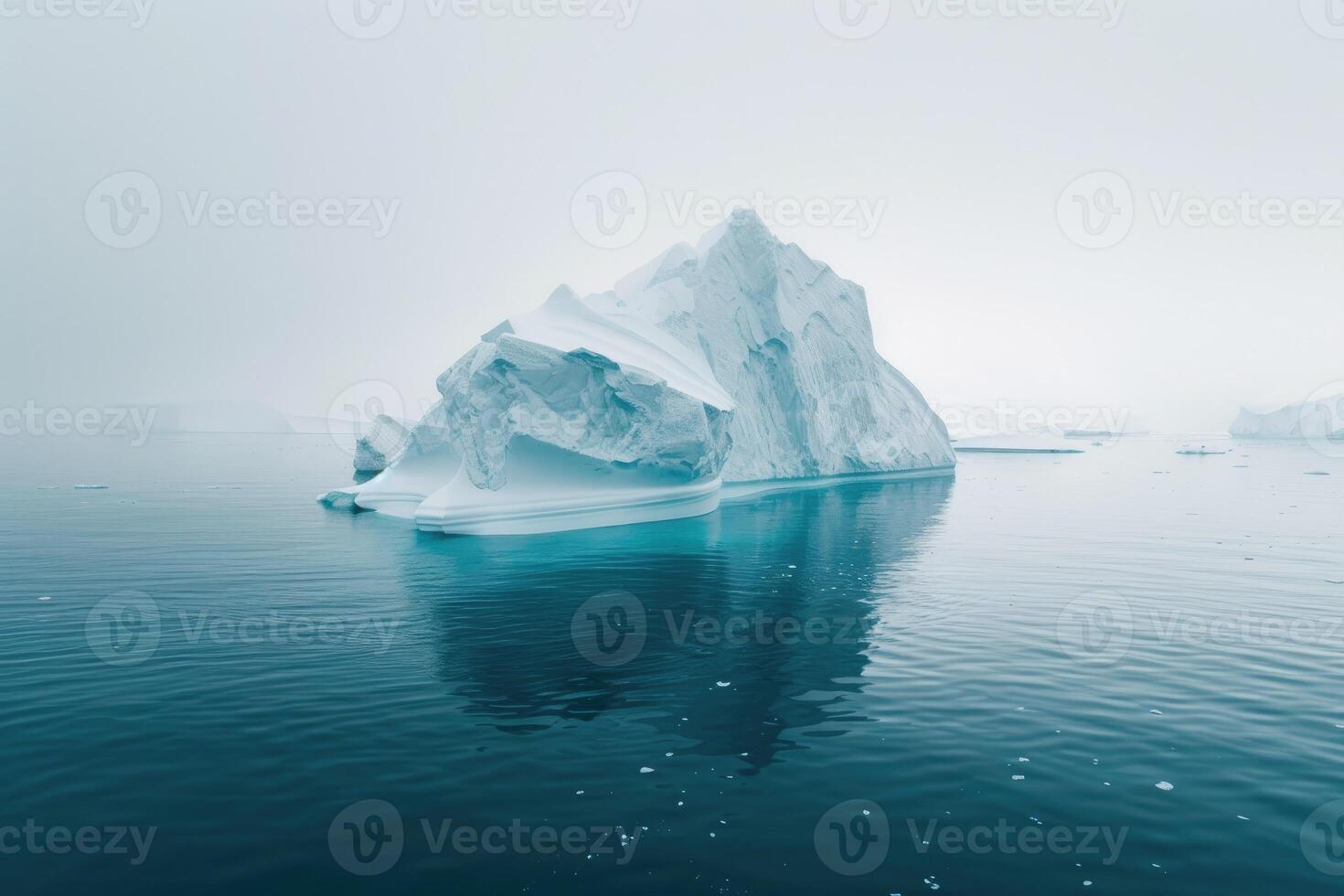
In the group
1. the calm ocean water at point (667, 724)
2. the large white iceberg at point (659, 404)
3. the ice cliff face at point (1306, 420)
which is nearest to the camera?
the calm ocean water at point (667, 724)

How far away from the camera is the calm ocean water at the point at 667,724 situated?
5738 mm

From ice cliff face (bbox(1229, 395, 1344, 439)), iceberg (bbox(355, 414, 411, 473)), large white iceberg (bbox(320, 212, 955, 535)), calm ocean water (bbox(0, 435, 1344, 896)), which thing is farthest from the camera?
ice cliff face (bbox(1229, 395, 1344, 439))

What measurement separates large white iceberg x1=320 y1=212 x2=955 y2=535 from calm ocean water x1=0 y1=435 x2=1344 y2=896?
4.78m

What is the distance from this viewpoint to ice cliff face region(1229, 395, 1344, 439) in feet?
332

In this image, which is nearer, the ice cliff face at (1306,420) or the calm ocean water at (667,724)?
the calm ocean water at (667,724)

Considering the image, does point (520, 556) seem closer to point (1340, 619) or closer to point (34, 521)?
point (1340, 619)

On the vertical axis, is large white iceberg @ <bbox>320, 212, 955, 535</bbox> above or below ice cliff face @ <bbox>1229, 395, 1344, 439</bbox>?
above

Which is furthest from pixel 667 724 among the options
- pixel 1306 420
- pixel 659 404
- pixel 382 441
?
pixel 1306 420

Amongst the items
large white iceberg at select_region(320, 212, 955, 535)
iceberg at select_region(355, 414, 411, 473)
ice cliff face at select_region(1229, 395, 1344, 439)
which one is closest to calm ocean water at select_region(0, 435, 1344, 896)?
large white iceberg at select_region(320, 212, 955, 535)

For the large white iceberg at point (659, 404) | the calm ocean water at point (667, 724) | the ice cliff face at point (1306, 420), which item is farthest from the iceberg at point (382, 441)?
the ice cliff face at point (1306, 420)

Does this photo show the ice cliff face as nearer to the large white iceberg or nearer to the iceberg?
the large white iceberg

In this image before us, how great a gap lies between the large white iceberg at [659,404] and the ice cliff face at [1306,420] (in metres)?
90.4

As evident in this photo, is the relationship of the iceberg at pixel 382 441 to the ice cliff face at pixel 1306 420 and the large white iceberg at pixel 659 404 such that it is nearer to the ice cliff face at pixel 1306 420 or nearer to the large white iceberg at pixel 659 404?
the large white iceberg at pixel 659 404

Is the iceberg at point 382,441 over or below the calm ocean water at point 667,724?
over
